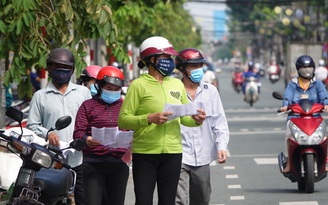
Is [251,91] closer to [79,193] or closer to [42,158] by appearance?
[79,193]

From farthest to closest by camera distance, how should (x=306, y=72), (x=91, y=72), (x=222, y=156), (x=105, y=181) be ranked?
(x=306, y=72)
(x=91, y=72)
(x=222, y=156)
(x=105, y=181)

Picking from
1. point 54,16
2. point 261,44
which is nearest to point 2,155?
point 54,16

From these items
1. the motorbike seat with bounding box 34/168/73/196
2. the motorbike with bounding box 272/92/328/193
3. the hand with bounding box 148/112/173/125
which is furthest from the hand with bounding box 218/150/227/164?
the motorbike with bounding box 272/92/328/193

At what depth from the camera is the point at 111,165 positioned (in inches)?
373

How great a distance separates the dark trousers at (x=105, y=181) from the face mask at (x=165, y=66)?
1.09 meters

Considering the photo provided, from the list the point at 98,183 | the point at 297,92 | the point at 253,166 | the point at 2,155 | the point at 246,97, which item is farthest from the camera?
the point at 246,97

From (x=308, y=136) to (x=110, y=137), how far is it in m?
5.42

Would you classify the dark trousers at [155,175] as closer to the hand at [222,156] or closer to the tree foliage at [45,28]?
the hand at [222,156]

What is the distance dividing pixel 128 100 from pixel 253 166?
10452 millimetres

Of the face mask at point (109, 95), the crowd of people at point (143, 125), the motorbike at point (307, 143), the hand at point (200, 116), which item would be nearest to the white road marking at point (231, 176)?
the motorbike at point (307, 143)

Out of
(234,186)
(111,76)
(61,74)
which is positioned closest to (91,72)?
(61,74)

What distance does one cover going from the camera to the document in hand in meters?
9.23

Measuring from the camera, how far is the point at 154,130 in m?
8.71

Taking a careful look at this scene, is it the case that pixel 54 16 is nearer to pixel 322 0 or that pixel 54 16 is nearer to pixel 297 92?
pixel 297 92
